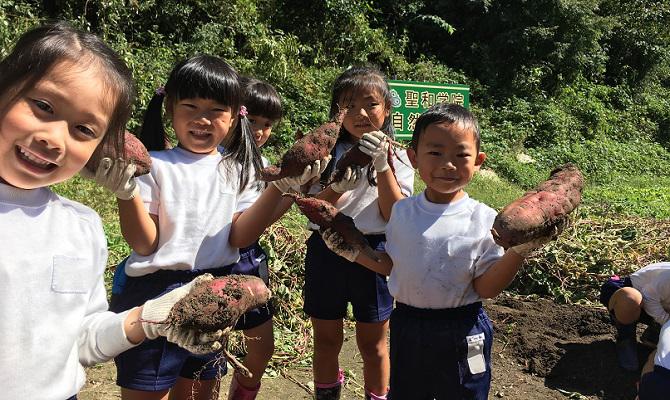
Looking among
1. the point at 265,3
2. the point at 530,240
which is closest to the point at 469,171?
the point at 530,240

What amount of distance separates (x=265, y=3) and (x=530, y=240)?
10.3 m

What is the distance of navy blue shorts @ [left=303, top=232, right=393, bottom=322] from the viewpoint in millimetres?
2279

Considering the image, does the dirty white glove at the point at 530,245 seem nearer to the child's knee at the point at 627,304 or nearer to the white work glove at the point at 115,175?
the white work glove at the point at 115,175

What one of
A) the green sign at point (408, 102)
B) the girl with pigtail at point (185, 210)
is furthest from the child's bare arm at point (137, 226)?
the green sign at point (408, 102)

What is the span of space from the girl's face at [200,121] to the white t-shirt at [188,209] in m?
0.06

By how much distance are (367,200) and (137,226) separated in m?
0.96

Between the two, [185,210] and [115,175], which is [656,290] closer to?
[185,210]

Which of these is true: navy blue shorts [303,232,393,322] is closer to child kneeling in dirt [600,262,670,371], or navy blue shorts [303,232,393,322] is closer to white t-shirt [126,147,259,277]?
white t-shirt [126,147,259,277]

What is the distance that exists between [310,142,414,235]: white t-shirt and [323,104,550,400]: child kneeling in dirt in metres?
0.39

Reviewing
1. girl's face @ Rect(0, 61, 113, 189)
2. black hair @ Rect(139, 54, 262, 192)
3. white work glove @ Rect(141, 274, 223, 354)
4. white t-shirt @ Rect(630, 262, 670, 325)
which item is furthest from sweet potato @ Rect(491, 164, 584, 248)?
white t-shirt @ Rect(630, 262, 670, 325)

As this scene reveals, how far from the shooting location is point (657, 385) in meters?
1.66

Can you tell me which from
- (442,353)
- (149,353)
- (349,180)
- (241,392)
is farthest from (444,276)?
(241,392)

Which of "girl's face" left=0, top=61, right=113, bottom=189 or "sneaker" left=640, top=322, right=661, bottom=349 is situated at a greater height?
"girl's face" left=0, top=61, right=113, bottom=189

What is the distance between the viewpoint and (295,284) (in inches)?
147
